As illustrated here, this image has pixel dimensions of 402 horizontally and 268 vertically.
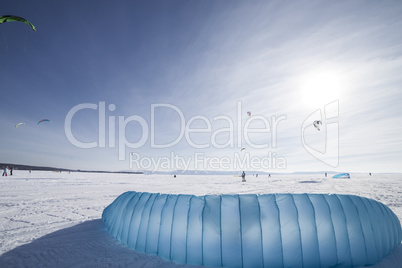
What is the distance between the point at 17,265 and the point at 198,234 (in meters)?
4.32

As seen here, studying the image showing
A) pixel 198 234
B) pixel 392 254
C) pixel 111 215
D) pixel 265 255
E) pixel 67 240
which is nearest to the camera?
pixel 265 255

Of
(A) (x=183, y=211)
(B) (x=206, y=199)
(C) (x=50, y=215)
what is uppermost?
(B) (x=206, y=199)

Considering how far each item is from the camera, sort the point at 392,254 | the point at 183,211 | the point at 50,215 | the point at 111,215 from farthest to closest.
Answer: the point at 50,215 < the point at 111,215 < the point at 392,254 < the point at 183,211

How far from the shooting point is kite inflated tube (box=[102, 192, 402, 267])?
4.43 metres

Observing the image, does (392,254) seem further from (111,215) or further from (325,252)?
(111,215)

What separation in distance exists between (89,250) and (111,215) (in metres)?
1.92

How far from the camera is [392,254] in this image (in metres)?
5.34

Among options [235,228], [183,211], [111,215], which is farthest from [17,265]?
[235,228]

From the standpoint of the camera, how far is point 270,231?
4484 mm

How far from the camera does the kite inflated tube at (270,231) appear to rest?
→ 4.43m

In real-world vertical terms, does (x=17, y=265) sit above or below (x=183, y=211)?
below

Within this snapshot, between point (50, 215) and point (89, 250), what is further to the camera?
point (50, 215)

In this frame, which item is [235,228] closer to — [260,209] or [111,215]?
[260,209]

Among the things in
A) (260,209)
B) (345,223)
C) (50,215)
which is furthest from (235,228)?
(50,215)
